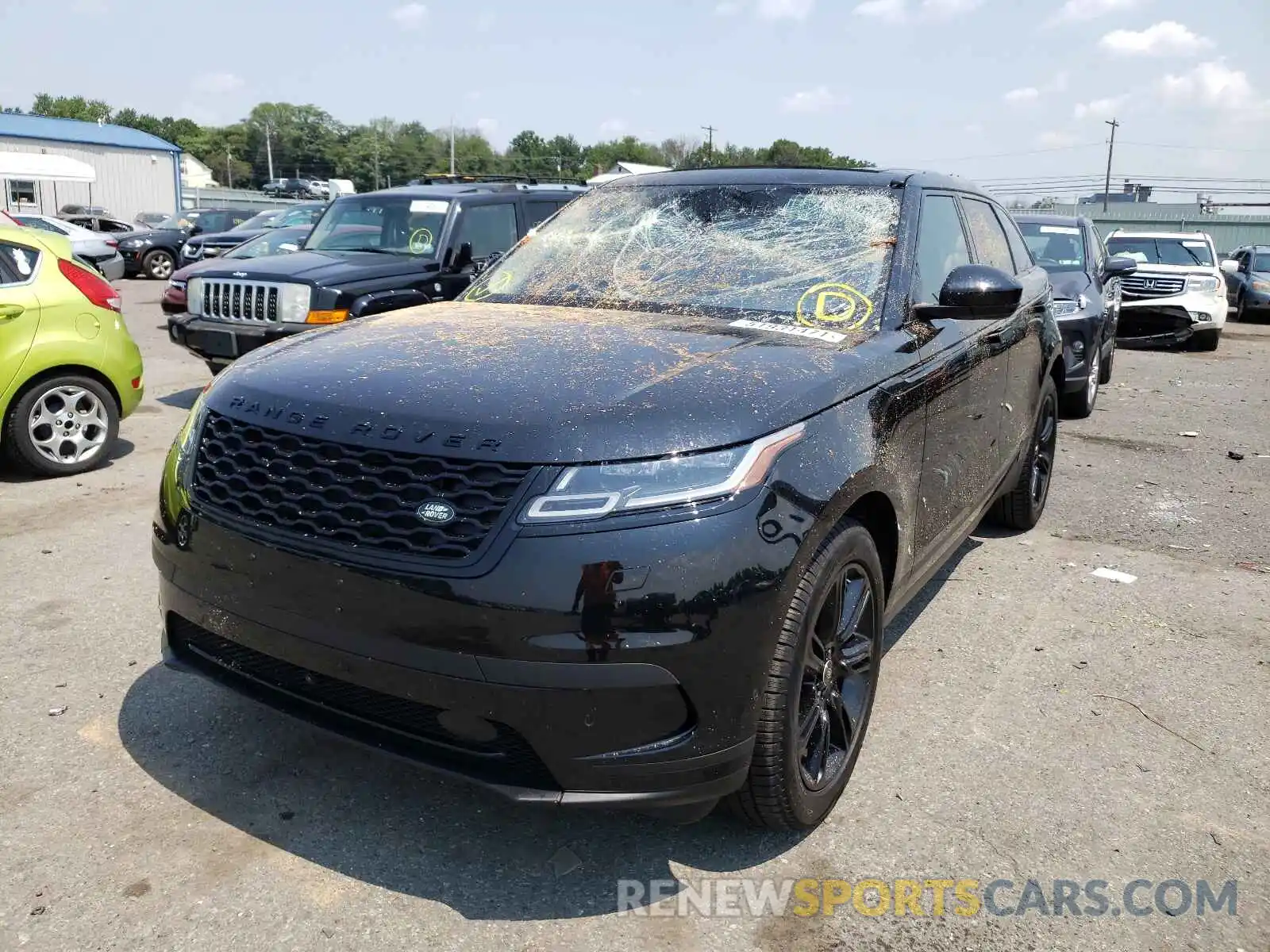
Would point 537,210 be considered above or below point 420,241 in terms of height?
above

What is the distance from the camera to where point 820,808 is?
289 centimetres

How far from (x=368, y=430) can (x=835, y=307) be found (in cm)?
166

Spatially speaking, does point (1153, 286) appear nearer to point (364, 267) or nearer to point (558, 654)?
point (364, 267)

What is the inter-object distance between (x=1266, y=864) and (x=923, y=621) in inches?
72.0

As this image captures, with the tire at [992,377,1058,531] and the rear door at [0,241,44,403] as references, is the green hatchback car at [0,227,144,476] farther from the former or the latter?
the tire at [992,377,1058,531]

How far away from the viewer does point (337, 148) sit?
11662cm

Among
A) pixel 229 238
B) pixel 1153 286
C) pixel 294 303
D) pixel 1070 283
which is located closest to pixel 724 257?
pixel 294 303

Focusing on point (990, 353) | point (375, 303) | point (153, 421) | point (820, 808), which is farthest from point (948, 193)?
point (153, 421)

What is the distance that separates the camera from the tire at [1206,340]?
1531 centimetres

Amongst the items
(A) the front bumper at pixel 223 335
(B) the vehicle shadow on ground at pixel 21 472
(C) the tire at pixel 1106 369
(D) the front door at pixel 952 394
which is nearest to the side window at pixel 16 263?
(B) the vehicle shadow on ground at pixel 21 472

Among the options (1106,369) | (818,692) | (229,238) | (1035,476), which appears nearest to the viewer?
(818,692)

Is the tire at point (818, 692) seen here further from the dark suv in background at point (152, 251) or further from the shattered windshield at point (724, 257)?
the dark suv in background at point (152, 251)

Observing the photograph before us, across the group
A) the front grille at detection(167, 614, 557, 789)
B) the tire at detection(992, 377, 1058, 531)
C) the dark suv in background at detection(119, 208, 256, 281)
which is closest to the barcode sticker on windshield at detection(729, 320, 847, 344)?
the front grille at detection(167, 614, 557, 789)

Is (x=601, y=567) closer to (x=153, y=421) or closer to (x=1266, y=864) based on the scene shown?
(x=1266, y=864)
